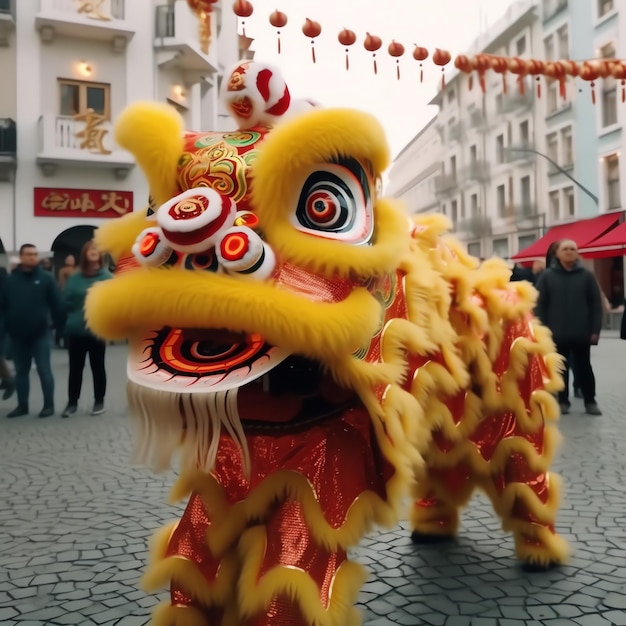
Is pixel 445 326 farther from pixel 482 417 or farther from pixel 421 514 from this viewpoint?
pixel 421 514

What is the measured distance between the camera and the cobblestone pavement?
7.64 ft

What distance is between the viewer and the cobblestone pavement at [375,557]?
7.64 ft

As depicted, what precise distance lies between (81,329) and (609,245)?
15.0m

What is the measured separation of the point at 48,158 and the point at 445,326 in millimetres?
14373

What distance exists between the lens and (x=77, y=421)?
6.10 metres

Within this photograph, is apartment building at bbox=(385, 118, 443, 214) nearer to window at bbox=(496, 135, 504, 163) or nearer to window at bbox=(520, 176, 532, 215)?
window at bbox=(496, 135, 504, 163)

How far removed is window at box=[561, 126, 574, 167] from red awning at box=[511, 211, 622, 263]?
198 cm

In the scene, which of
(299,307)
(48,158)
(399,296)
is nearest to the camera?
(299,307)

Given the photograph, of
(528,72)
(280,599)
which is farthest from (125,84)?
(280,599)

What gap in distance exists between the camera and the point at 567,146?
22234mm

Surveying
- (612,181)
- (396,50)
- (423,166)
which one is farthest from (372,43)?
(423,166)

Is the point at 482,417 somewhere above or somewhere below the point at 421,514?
above

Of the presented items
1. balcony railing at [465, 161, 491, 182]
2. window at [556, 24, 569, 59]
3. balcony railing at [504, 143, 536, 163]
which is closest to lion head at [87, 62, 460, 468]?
window at [556, 24, 569, 59]

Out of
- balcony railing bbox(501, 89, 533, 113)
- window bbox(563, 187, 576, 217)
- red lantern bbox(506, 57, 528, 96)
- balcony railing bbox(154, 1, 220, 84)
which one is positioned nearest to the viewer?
red lantern bbox(506, 57, 528, 96)
